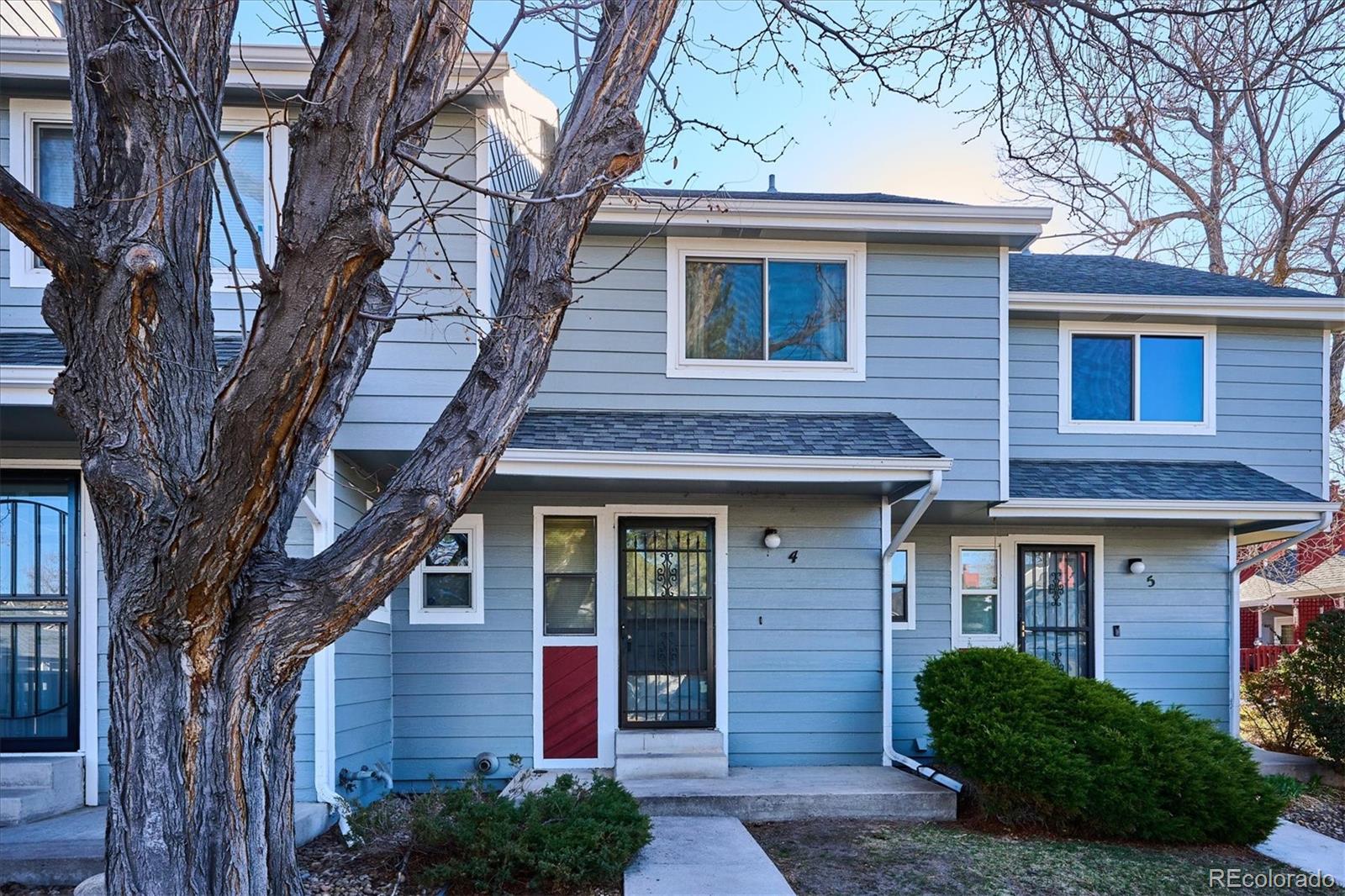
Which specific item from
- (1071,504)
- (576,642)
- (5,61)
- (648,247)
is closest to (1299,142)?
(1071,504)

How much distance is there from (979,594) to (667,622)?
3.28 meters

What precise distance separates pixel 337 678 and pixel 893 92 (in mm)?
4915

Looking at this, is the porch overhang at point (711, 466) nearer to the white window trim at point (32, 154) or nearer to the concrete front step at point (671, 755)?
the concrete front step at point (671, 755)

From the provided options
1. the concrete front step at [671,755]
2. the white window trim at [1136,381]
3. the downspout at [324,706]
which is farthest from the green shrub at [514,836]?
the white window trim at [1136,381]

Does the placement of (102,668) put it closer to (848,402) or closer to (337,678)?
(337,678)

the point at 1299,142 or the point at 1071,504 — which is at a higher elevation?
the point at 1299,142

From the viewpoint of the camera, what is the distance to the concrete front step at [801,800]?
21.5 feet

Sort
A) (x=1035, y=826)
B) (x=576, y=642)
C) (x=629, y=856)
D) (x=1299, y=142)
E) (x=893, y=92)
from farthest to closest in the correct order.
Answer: (x=1299, y=142) < (x=576, y=642) < (x=1035, y=826) < (x=629, y=856) < (x=893, y=92)

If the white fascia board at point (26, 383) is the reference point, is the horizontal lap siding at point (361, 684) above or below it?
below

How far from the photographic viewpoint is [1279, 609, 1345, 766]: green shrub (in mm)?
8570

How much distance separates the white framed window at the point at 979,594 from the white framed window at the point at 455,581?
447 cm

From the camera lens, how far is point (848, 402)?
7938 mm

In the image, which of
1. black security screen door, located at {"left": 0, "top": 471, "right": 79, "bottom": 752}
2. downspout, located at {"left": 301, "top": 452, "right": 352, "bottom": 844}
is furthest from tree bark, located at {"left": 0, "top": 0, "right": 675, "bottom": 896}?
black security screen door, located at {"left": 0, "top": 471, "right": 79, "bottom": 752}

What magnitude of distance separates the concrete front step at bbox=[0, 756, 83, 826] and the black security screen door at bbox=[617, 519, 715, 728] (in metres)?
3.81
